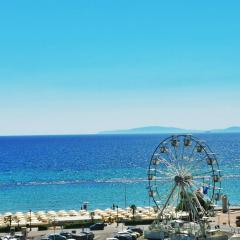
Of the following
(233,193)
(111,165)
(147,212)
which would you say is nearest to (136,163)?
(111,165)

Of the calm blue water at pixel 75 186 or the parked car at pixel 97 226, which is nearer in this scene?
the parked car at pixel 97 226

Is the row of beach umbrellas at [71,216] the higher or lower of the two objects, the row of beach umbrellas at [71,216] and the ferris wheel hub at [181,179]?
the lower

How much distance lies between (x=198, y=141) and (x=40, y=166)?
124381 mm

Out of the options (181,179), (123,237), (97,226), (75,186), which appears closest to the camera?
(123,237)

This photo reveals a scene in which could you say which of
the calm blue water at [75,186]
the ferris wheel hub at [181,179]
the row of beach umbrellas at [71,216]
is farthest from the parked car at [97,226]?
the calm blue water at [75,186]

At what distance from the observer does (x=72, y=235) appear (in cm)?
4791

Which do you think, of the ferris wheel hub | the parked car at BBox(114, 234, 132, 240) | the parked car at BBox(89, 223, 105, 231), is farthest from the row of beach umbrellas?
the ferris wheel hub

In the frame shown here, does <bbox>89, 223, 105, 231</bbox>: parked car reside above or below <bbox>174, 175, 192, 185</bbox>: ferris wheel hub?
below

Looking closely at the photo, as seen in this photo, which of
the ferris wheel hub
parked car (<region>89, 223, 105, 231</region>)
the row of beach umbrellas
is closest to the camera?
the ferris wheel hub

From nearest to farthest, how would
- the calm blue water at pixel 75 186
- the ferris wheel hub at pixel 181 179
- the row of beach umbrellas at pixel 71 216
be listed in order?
the ferris wheel hub at pixel 181 179 → the row of beach umbrellas at pixel 71 216 → the calm blue water at pixel 75 186

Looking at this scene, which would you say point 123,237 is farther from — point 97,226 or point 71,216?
point 71,216

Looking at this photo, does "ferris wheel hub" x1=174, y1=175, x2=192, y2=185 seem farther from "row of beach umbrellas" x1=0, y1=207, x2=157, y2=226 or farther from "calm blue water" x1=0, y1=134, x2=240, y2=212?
"calm blue water" x1=0, y1=134, x2=240, y2=212

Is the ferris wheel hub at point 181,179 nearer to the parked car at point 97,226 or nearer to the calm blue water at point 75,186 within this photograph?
the parked car at point 97,226

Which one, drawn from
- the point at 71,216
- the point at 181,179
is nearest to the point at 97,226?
the point at 71,216
